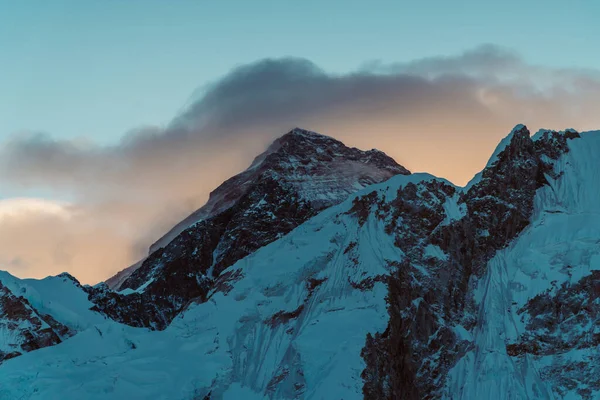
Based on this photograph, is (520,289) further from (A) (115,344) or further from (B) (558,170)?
(A) (115,344)

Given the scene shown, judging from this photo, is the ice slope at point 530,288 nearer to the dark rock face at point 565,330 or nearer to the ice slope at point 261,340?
the dark rock face at point 565,330

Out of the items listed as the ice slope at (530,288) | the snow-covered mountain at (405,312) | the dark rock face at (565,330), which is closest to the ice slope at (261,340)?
the snow-covered mountain at (405,312)

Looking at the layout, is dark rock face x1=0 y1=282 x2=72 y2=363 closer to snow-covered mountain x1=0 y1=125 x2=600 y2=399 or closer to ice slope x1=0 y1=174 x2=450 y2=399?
snow-covered mountain x1=0 y1=125 x2=600 y2=399

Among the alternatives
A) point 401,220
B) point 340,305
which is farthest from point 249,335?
point 401,220

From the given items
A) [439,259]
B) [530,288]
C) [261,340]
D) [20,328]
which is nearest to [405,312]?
[439,259]

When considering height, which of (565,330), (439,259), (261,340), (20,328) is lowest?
(261,340)

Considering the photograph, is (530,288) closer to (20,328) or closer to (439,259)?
(439,259)
